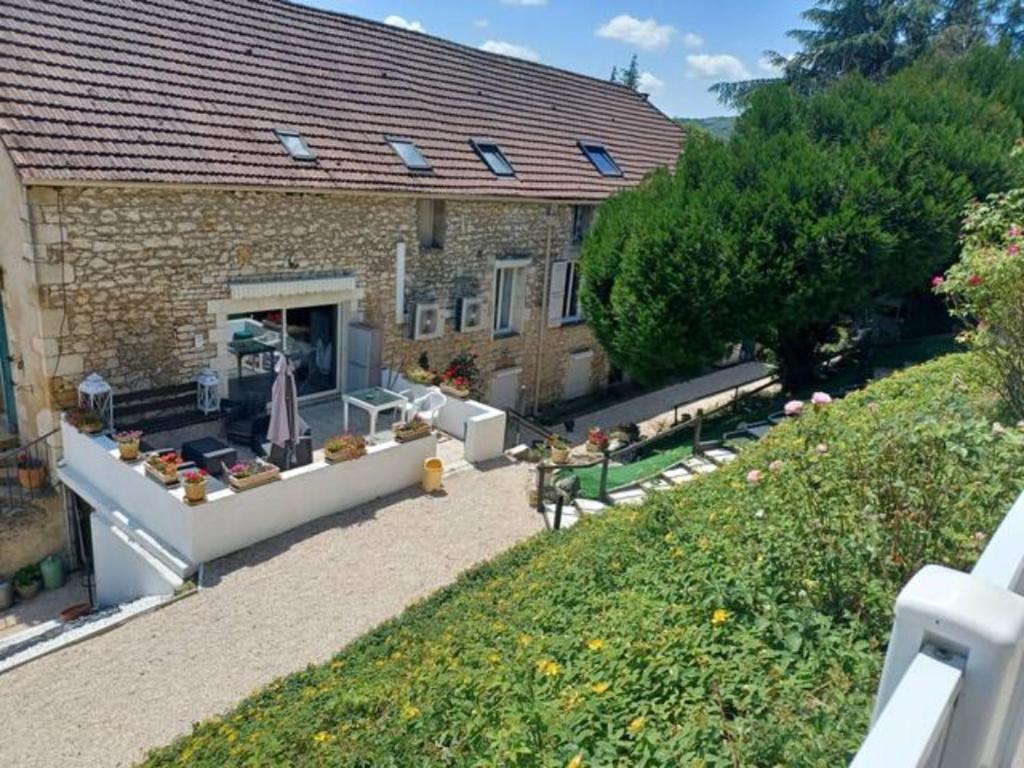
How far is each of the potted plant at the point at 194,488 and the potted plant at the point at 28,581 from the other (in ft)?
12.4

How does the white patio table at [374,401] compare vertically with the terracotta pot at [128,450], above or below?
above

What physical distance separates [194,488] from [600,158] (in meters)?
14.6

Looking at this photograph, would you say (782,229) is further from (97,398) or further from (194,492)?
(97,398)

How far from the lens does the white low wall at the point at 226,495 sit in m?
9.46

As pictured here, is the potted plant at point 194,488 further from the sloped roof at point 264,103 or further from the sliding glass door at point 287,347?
→ the sloped roof at point 264,103

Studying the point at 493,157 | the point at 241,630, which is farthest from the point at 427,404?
the point at 493,157

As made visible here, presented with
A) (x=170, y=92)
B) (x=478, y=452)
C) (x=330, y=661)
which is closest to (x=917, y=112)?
(x=478, y=452)

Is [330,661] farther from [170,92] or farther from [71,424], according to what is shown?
[170,92]

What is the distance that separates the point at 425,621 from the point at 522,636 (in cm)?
277

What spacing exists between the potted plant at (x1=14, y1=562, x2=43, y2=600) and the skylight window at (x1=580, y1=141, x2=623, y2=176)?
15187 millimetres

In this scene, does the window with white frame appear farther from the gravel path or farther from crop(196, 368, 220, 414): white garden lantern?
crop(196, 368, 220, 414): white garden lantern

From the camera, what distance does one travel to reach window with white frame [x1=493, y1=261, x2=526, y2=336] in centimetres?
1742

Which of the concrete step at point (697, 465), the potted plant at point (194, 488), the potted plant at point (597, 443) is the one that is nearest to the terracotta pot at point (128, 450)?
the potted plant at point (194, 488)

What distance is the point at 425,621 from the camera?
782cm
